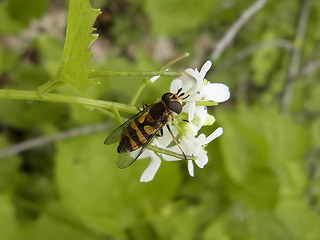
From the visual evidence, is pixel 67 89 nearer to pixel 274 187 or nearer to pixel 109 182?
pixel 109 182

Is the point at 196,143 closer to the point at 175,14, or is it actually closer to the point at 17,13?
the point at 17,13

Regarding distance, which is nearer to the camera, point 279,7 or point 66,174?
point 66,174

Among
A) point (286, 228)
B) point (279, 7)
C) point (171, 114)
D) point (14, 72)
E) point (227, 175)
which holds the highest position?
point (279, 7)

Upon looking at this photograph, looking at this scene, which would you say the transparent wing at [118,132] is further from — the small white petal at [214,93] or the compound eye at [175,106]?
the small white petal at [214,93]

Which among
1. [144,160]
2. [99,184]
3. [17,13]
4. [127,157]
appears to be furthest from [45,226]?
[127,157]

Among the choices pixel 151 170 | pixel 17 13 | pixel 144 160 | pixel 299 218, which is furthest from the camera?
pixel 299 218

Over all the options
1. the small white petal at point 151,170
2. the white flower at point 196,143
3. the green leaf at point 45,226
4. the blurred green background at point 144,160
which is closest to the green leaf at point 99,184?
the blurred green background at point 144,160

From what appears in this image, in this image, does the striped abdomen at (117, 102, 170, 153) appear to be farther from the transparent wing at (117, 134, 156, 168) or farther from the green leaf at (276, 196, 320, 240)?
the green leaf at (276, 196, 320, 240)

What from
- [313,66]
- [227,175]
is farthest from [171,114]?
[313,66]
